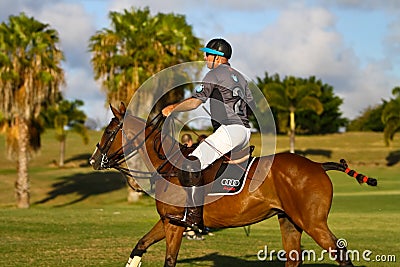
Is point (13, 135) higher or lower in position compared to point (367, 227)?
higher

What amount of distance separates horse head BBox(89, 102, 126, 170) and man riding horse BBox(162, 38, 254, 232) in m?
0.98

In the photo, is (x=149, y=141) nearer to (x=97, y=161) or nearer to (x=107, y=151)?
(x=107, y=151)

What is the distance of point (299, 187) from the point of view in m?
9.99

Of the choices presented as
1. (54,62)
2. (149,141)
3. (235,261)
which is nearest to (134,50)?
(54,62)

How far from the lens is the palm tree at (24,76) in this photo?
39.2 meters

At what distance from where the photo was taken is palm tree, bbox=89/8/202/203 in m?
41.9

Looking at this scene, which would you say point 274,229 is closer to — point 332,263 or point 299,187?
point 332,263

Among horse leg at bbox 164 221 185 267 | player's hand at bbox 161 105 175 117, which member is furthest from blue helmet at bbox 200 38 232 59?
horse leg at bbox 164 221 185 267

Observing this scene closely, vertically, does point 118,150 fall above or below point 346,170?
above

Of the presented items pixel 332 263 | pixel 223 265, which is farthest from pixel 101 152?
pixel 332 263

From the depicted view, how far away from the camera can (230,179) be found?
33.8 feet

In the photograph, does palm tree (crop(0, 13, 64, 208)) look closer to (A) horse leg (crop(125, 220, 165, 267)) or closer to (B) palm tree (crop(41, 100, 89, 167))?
(B) palm tree (crop(41, 100, 89, 167))

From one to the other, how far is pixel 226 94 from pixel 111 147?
6.71 ft

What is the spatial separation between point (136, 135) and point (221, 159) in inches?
53.9
